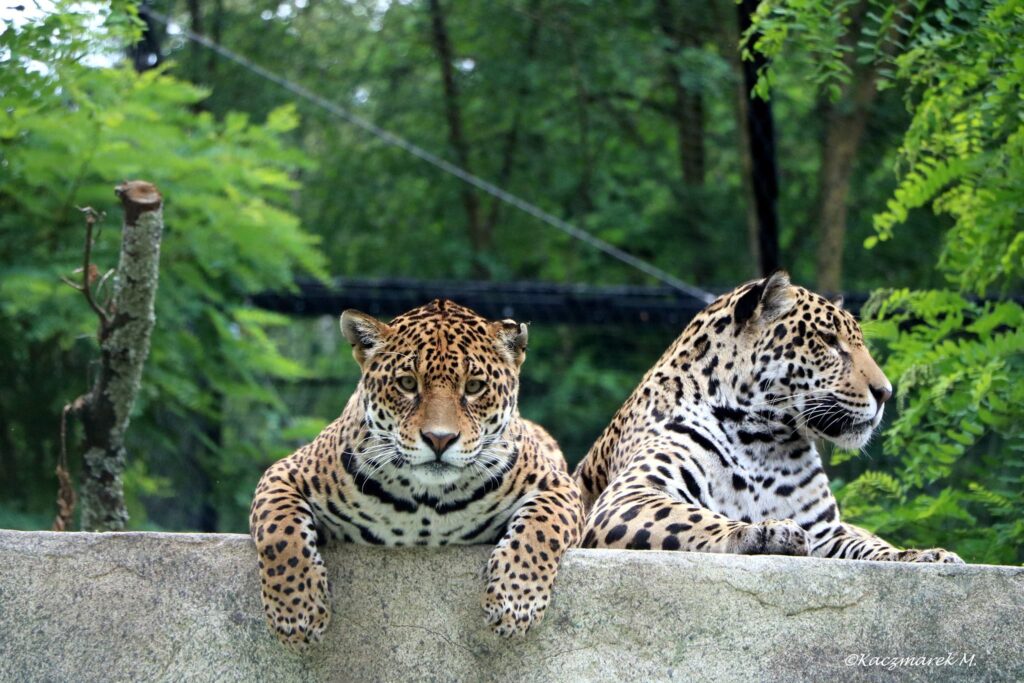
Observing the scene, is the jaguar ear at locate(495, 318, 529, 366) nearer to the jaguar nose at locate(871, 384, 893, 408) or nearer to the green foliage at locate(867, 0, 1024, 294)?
the jaguar nose at locate(871, 384, 893, 408)

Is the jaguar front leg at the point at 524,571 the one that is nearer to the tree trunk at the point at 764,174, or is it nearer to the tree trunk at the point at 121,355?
the tree trunk at the point at 121,355

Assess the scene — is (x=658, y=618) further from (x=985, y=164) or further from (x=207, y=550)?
(x=985, y=164)

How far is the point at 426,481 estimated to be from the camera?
600cm

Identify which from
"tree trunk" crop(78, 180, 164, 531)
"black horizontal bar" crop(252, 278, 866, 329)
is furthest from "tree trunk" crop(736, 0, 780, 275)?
"tree trunk" crop(78, 180, 164, 531)

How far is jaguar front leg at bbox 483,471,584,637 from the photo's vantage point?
5.84 metres

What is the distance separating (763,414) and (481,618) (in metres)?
2.10

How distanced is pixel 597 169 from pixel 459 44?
122 inches

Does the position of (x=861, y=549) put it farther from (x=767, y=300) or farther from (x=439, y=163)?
(x=439, y=163)

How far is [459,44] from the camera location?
2177 centimetres

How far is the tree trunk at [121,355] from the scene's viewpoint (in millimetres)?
8172

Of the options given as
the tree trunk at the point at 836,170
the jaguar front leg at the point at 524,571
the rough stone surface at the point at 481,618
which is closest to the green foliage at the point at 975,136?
the rough stone surface at the point at 481,618

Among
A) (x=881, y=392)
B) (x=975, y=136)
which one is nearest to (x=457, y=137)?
(x=975, y=136)

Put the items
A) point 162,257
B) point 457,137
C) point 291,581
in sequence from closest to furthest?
point 291,581 < point 162,257 < point 457,137

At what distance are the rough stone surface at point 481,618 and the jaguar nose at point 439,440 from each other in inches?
19.4
